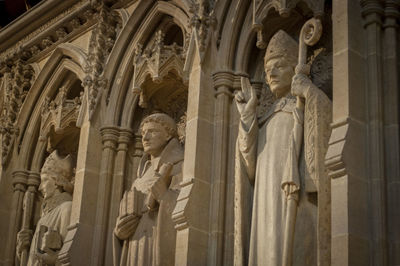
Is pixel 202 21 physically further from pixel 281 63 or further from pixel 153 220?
pixel 153 220

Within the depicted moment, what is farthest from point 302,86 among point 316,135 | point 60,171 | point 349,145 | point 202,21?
point 60,171

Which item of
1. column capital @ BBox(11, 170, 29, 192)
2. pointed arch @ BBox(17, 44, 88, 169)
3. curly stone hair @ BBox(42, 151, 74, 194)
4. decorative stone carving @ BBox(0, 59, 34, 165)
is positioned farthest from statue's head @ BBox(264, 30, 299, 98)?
decorative stone carving @ BBox(0, 59, 34, 165)

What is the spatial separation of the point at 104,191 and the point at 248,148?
2903 millimetres

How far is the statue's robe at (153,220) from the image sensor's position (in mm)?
11195

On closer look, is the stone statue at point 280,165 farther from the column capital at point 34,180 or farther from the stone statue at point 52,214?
the column capital at point 34,180

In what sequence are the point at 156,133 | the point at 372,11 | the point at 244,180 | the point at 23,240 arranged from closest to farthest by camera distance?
the point at 372,11 → the point at 244,180 → the point at 156,133 → the point at 23,240

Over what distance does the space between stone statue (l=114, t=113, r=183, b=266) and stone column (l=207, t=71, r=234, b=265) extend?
24.2 inches

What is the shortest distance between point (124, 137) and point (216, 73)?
2072 mm

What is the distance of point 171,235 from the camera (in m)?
11.2

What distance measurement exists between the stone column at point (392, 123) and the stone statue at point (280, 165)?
634 millimetres

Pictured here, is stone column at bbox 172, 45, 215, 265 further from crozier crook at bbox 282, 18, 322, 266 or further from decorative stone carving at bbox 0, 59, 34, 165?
decorative stone carving at bbox 0, 59, 34, 165

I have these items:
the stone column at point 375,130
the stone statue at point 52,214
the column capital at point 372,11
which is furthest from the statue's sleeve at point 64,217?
the column capital at point 372,11

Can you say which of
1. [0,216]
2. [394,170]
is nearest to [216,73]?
[394,170]

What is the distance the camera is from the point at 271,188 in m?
10.0
